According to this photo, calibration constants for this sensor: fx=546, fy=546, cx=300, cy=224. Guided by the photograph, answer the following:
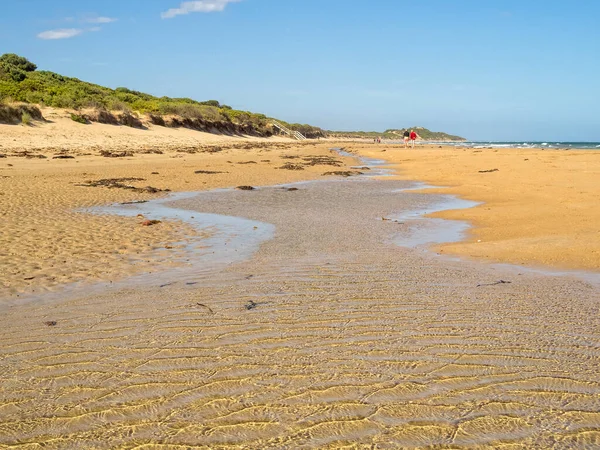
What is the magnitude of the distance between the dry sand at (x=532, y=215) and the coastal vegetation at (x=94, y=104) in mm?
25641

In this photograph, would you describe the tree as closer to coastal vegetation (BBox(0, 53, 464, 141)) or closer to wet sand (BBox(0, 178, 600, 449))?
coastal vegetation (BBox(0, 53, 464, 141))

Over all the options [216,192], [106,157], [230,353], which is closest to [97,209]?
[216,192]

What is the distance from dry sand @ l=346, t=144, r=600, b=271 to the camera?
757 centimetres

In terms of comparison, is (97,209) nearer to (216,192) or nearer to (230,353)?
(216,192)

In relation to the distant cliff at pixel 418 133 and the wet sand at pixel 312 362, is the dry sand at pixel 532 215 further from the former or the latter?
the distant cliff at pixel 418 133

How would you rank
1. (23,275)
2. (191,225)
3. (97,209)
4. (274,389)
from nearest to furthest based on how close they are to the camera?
1. (274,389)
2. (23,275)
3. (191,225)
4. (97,209)

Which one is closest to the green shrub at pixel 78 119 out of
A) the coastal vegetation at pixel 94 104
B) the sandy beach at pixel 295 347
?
the coastal vegetation at pixel 94 104

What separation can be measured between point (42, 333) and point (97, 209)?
7793 mm

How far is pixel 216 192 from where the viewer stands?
620 inches

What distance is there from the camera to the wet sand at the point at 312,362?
2961 millimetres

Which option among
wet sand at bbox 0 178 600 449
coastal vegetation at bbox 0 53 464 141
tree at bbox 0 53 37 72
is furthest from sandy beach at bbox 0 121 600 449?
tree at bbox 0 53 37 72

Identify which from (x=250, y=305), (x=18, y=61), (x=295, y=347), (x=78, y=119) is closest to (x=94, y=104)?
(x=78, y=119)

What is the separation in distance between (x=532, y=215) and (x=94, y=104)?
3511 centimetres

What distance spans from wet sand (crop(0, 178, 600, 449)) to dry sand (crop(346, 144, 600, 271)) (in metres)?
1.16
